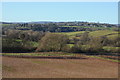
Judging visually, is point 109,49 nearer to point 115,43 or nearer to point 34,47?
point 115,43

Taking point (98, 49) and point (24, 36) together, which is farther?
point (24, 36)

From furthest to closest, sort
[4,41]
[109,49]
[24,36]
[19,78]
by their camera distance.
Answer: [24,36] → [109,49] → [4,41] → [19,78]

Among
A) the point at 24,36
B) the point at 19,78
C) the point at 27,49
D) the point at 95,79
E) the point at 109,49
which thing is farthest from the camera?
the point at 24,36

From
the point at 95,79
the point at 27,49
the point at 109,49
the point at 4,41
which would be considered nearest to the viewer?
the point at 95,79

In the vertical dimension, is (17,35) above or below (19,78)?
above

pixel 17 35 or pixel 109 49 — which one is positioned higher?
pixel 17 35

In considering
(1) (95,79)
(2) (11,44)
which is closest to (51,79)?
(1) (95,79)

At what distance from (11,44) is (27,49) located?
3865 millimetres

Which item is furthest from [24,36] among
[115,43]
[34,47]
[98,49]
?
[115,43]

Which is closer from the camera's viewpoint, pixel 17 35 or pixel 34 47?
pixel 34 47

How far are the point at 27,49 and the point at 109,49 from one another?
19.7 meters

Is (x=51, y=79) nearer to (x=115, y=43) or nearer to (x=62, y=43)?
(x=62, y=43)

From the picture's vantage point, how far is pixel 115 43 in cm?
5506

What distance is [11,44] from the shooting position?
40.7 meters
